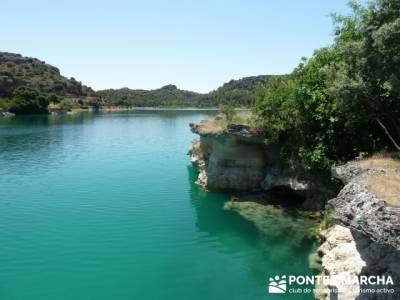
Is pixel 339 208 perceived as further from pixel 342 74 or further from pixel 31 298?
pixel 31 298

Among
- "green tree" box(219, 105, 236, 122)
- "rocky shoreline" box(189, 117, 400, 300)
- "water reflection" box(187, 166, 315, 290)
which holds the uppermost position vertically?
"green tree" box(219, 105, 236, 122)

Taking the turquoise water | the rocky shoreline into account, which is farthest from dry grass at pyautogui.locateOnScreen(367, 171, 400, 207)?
the turquoise water

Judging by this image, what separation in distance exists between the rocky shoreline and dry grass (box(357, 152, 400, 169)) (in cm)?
36

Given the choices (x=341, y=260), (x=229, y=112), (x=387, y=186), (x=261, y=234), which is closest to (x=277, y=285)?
(x=341, y=260)

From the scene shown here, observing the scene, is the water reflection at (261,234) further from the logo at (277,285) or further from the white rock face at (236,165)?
the white rock face at (236,165)

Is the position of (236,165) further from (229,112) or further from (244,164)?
(229,112)

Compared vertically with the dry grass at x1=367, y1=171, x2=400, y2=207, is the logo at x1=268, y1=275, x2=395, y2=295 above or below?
below

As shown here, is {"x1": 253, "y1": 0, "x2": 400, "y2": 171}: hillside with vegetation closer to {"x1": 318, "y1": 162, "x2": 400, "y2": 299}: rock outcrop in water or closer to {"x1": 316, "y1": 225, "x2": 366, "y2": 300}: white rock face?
{"x1": 318, "y1": 162, "x2": 400, "y2": 299}: rock outcrop in water

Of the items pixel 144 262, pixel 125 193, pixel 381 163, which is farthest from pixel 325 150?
pixel 125 193

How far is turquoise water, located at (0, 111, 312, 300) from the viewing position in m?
17.4

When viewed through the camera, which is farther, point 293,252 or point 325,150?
point 325,150

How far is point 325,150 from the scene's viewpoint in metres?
24.8

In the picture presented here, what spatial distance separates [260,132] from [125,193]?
12.9m

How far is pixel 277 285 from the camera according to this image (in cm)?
1753
